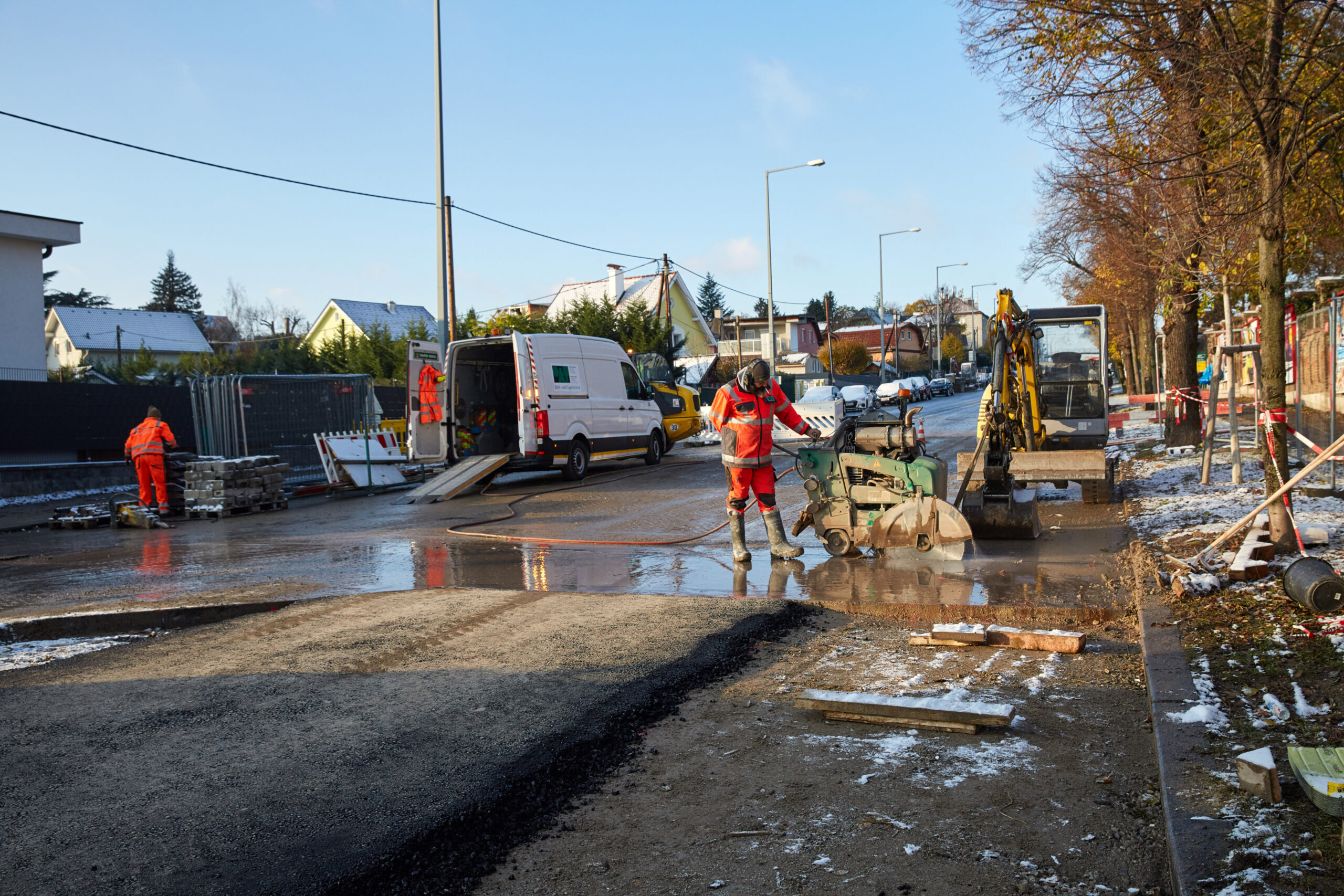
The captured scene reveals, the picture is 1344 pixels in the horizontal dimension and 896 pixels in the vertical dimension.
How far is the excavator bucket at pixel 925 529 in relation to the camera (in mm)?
8039

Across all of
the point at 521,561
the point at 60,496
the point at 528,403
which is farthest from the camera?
the point at 60,496

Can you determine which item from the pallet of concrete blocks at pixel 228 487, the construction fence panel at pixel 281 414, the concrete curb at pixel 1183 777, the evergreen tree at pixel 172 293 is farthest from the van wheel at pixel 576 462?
the evergreen tree at pixel 172 293

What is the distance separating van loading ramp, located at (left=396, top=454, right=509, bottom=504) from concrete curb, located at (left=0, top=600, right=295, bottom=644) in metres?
7.85

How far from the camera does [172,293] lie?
88062mm

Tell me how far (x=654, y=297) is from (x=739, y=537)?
159 feet

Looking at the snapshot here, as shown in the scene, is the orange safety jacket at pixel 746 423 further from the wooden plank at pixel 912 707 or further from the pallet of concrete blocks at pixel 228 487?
the pallet of concrete blocks at pixel 228 487

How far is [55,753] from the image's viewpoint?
4.04 m

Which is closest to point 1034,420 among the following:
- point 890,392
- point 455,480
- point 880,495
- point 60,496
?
point 880,495

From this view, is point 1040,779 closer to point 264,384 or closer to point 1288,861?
point 1288,861

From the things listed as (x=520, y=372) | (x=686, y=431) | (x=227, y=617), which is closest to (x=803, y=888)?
(x=227, y=617)

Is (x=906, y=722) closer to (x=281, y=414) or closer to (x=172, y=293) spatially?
(x=281, y=414)

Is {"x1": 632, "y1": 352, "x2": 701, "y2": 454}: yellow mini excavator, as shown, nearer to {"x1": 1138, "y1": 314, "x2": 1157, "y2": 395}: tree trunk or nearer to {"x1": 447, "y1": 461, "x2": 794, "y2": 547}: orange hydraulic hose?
{"x1": 447, "y1": 461, "x2": 794, "y2": 547}: orange hydraulic hose

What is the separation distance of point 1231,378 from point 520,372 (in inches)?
393

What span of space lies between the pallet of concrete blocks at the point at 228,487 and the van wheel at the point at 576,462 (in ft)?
15.7
